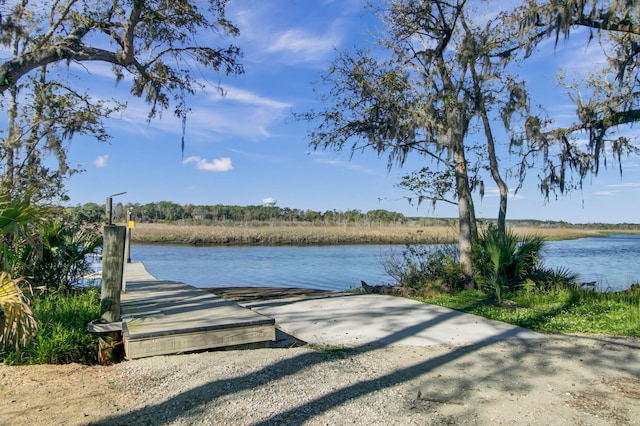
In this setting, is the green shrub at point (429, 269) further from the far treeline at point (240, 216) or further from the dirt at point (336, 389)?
the far treeline at point (240, 216)

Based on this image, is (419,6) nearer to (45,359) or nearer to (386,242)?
(45,359)

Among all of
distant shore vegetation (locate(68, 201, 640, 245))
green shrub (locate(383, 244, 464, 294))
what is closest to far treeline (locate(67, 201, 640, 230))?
distant shore vegetation (locate(68, 201, 640, 245))

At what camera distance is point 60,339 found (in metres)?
4.81

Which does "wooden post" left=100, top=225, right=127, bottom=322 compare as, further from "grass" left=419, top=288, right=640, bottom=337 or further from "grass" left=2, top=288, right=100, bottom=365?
"grass" left=419, top=288, right=640, bottom=337

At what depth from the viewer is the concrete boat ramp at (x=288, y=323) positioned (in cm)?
498

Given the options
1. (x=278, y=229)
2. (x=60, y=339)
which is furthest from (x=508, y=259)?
(x=278, y=229)

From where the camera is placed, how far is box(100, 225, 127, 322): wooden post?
519cm

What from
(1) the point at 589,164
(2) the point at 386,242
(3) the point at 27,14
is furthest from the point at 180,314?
(2) the point at 386,242

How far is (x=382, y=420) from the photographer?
3318 mm

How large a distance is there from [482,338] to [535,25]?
7.28 m

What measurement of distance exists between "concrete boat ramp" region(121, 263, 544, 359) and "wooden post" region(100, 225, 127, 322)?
24 centimetres

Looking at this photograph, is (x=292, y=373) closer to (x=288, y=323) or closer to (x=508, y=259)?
(x=288, y=323)

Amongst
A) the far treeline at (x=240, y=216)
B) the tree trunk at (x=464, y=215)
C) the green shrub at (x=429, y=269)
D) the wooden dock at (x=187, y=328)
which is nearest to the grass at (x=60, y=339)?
the wooden dock at (x=187, y=328)

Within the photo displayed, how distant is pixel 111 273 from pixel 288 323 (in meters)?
2.52
